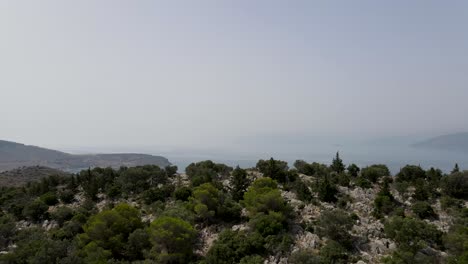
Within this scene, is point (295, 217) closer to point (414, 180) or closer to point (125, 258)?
point (125, 258)

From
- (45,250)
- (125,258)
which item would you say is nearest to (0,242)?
(45,250)

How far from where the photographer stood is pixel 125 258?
26766 millimetres

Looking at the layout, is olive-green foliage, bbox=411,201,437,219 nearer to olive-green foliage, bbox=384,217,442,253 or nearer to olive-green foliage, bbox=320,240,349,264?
olive-green foliage, bbox=384,217,442,253

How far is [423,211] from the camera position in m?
29.5

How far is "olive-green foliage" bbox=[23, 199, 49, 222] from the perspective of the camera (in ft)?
121

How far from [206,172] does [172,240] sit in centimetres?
2022

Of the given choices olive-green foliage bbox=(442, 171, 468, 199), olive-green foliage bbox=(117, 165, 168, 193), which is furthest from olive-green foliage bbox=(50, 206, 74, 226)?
olive-green foliage bbox=(442, 171, 468, 199)

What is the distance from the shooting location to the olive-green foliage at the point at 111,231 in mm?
26853

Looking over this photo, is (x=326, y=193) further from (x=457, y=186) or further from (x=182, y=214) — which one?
(x=182, y=214)

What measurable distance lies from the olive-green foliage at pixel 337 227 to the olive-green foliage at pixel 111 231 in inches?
699

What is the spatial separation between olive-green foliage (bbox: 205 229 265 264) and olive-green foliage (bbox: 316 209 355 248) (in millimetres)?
5628

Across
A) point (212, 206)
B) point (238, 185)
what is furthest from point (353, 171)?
point (212, 206)

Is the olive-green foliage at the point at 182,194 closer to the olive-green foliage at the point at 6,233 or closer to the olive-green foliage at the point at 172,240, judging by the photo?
the olive-green foliage at the point at 172,240

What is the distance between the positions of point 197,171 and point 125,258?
2111 cm
